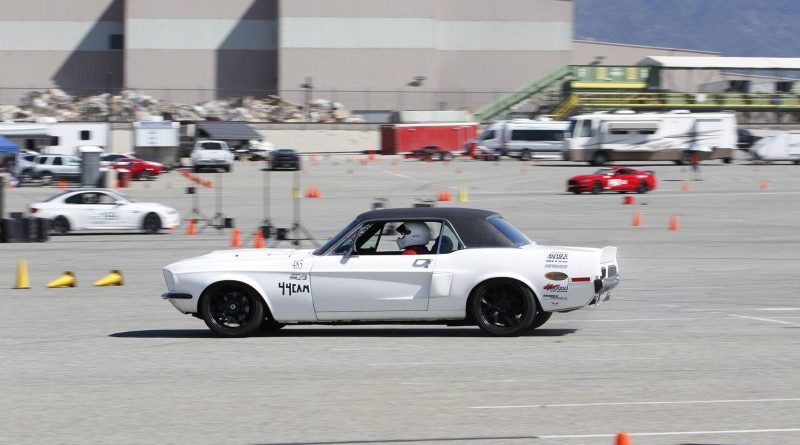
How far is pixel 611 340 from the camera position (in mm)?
11906

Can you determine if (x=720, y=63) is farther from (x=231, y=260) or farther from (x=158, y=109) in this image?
(x=231, y=260)

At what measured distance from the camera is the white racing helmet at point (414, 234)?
12312mm

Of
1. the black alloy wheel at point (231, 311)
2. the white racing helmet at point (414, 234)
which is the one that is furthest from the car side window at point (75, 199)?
the white racing helmet at point (414, 234)

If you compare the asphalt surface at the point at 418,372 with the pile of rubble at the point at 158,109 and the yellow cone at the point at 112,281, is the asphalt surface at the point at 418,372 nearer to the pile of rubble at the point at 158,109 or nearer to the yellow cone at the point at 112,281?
the yellow cone at the point at 112,281

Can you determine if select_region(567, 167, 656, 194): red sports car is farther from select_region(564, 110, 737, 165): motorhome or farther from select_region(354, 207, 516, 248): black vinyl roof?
select_region(354, 207, 516, 248): black vinyl roof

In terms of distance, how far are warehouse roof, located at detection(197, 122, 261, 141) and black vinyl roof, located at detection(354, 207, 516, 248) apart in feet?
183

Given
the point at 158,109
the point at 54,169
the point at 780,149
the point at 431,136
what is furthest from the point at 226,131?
the point at 780,149

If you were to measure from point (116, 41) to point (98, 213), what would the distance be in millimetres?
58938

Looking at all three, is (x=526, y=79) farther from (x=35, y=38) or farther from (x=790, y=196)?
(x=790, y=196)

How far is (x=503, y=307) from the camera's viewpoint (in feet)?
39.3

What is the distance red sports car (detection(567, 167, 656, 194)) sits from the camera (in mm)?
43438

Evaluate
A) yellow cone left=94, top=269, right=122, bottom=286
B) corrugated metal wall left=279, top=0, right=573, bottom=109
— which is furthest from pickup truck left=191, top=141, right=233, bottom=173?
yellow cone left=94, top=269, right=122, bottom=286

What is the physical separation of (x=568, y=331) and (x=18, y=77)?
7888 centimetres

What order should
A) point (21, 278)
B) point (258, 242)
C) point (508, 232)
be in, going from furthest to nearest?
point (258, 242) → point (21, 278) → point (508, 232)
